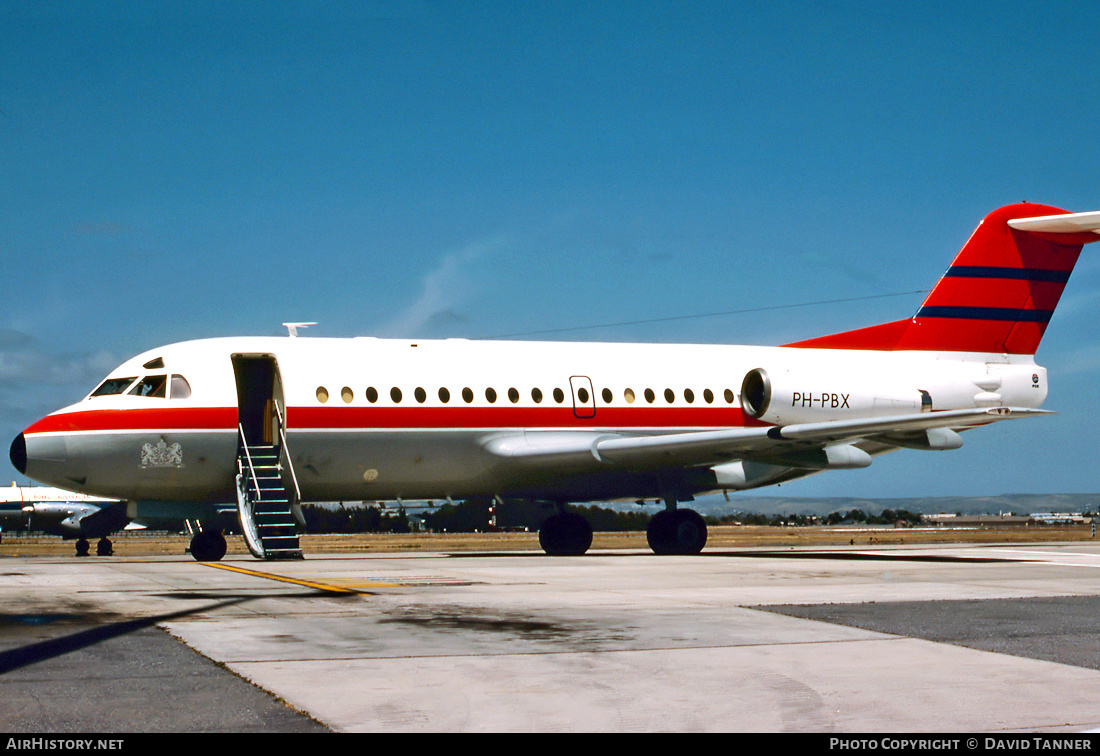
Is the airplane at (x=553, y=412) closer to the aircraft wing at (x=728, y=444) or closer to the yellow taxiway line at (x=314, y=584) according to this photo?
the aircraft wing at (x=728, y=444)

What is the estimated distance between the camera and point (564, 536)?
26734mm

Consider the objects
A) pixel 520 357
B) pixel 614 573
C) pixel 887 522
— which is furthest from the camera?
pixel 887 522

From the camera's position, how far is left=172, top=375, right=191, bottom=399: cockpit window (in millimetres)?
22445

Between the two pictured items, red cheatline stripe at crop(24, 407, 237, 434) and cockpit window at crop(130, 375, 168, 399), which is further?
cockpit window at crop(130, 375, 168, 399)

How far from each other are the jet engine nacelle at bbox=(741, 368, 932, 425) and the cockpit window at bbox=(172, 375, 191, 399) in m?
12.4

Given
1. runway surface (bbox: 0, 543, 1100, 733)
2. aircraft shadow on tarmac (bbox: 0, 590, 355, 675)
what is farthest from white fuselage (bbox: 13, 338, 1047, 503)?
aircraft shadow on tarmac (bbox: 0, 590, 355, 675)

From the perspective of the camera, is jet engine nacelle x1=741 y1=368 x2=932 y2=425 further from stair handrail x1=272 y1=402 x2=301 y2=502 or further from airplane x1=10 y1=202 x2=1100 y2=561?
stair handrail x1=272 y1=402 x2=301 y2=502

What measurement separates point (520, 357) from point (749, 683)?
18.3 metres

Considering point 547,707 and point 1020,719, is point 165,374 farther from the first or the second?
point 1020,719

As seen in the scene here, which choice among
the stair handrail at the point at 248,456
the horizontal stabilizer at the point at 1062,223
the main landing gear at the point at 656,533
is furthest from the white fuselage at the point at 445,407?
the horizontal stabilizer at the point at 1062,223

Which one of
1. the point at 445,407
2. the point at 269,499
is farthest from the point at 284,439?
the point at 445,407

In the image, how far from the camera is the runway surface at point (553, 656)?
6.34m
